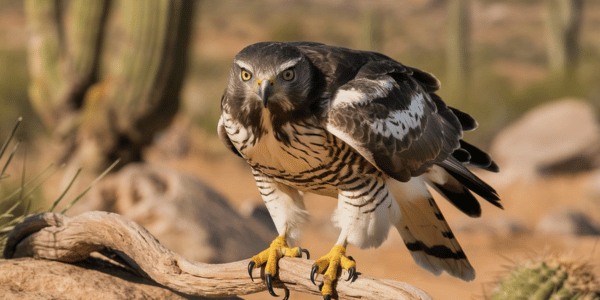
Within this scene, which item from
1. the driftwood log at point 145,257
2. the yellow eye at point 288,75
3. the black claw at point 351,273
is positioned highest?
the yellow eye at point 288,75

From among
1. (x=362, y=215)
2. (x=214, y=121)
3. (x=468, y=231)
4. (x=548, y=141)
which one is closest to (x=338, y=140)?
(x=362, y=215)

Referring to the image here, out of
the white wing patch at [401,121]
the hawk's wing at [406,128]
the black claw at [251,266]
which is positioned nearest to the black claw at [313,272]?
the black claw at [251,266]

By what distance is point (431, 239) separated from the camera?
512cm

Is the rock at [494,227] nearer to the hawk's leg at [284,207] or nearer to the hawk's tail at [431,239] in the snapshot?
the hawk's tail at [431,239]

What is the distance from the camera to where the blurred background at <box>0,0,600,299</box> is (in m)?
8.66

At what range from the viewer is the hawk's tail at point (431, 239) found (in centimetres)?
502

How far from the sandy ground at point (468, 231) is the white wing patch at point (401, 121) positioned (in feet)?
3.69

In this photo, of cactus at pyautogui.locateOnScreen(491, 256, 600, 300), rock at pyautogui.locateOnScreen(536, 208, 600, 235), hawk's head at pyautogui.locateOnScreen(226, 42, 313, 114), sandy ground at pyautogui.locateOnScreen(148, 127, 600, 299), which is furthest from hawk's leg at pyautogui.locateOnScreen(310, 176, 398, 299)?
rock at pyautogui.locateOnScreen(536, 208, 600, 235)

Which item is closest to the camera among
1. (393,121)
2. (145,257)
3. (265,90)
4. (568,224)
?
(265,90)

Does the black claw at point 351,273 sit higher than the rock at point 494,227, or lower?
higher

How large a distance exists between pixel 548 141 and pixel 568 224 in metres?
3.72

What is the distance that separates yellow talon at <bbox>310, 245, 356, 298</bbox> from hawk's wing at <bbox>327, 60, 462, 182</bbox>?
45 centimetres

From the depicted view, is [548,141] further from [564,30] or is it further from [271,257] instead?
[271,257]

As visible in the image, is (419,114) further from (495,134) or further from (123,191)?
(495,134)
